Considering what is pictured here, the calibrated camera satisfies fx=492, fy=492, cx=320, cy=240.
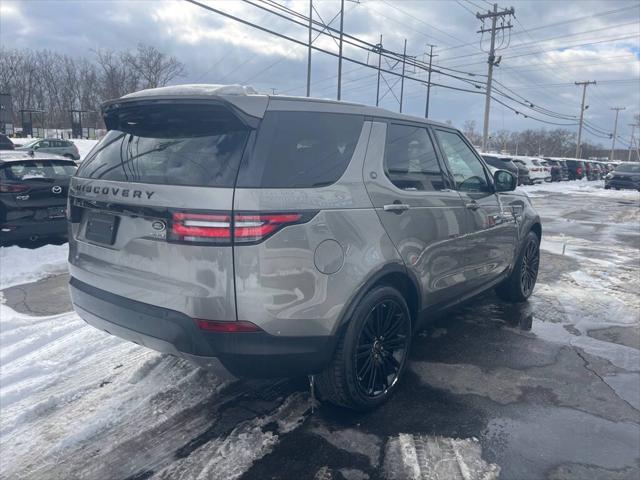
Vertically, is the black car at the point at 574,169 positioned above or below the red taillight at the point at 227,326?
above

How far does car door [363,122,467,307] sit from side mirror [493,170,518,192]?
0.98 meters

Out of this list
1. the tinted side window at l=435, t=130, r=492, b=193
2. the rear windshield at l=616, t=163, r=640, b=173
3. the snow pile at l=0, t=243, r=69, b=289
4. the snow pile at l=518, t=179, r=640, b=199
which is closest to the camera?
the tinted side window at l=435, t=130, r=492, b=193

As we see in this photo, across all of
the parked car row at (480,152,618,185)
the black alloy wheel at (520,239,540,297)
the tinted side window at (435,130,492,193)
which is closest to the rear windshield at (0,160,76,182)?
the tinted side window at (435,130,492,193)

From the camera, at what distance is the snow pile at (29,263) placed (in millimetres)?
6344

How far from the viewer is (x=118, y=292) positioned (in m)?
2.83

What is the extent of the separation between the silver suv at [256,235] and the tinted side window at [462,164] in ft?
2.64

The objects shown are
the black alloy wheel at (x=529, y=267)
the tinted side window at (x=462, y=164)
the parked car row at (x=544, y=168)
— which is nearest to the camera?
the tinted side window at (x=462, y=164)

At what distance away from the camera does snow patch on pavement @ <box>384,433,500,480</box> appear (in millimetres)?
2637

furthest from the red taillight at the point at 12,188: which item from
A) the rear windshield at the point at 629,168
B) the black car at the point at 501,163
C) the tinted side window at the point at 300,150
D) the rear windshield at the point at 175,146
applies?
the rear windshield at the point at 629,168

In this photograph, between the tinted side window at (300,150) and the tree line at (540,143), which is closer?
the tinted side window at (300,150)

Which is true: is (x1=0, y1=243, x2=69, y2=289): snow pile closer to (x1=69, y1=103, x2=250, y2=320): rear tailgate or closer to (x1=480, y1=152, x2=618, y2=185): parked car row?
(x1=69, y1=103, x2=250, y2=320): rear tailgate

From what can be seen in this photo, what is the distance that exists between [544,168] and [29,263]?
3327 centimetres

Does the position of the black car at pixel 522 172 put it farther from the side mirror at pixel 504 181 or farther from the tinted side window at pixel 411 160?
the tinted side window at pixel 411 160

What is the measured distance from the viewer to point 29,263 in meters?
6.99
